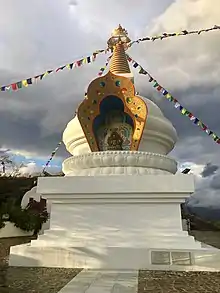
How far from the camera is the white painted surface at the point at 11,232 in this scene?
1475 centimetres

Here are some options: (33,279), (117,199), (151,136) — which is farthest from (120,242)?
(151,136)

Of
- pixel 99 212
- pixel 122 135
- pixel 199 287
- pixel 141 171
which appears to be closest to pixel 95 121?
pixel 122 135

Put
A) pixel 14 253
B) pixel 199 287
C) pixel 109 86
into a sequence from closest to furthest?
1. pixel 199 287
2. pixel 14 253
3. pixel 109 86

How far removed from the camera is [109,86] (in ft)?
27.8

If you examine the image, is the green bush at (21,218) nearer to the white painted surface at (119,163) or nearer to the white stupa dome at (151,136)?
the white stupa dome at (151,136)

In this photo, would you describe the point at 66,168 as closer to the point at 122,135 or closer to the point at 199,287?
the point at 122,135

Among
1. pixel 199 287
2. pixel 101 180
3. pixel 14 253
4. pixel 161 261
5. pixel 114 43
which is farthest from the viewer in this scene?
pixel 114 43

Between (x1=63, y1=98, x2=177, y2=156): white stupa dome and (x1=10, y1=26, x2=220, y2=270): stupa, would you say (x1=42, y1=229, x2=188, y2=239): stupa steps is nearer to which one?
(x1=10, y1=26, x2=220, y2=270): stupa

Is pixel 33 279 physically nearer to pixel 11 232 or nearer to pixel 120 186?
pixel 120 186

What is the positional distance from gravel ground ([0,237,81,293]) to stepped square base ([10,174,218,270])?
0.40 m

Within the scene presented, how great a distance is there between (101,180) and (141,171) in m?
1.10

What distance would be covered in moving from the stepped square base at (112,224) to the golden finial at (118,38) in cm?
620

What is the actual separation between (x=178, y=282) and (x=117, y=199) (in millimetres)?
2413

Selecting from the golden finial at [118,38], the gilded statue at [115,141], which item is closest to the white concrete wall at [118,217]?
the gilded statue at [115,141]
